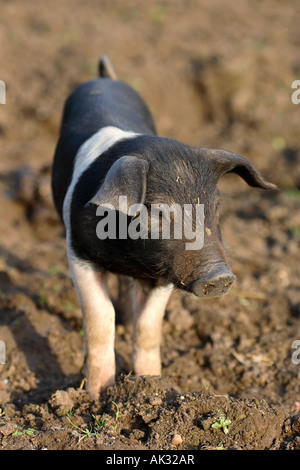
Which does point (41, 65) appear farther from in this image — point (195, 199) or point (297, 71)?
point (195, 199)

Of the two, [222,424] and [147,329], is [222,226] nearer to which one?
[147,329]

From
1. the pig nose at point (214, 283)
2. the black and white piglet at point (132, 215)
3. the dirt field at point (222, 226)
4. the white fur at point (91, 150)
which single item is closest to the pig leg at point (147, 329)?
the black and white piglet at point (132, 215)

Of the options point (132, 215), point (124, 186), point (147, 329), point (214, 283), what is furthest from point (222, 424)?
point (124, 186)

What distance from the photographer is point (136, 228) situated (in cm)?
357

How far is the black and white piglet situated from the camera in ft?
10.9

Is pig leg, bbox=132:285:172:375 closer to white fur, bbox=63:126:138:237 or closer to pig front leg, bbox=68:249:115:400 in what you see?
pig front leg, bbox=68:249:115:400

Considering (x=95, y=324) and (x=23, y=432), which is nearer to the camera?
(x=23, y=432)

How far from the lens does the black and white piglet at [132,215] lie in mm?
3330

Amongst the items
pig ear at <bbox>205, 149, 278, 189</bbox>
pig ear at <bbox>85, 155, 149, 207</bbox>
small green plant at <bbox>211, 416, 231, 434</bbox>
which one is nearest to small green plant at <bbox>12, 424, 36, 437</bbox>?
small green plant at <bbox>211, 416, 231, 434</bbox>

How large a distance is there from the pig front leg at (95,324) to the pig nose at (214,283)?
856mm

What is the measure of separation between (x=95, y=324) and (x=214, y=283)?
1.06 meters

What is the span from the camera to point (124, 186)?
3.21 meters

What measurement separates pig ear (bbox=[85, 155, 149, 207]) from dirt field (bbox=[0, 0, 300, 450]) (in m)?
0.87

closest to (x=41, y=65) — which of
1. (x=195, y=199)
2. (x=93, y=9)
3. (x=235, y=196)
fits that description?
(x=93, y=9)
